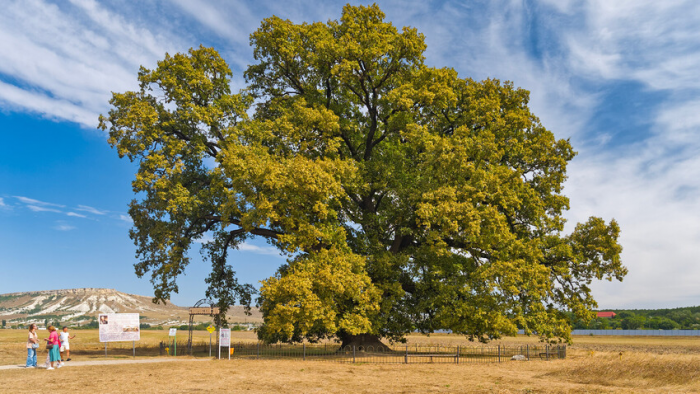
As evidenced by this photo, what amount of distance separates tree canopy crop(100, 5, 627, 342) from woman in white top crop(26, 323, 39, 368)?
8138mm

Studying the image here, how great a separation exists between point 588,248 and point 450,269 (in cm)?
794

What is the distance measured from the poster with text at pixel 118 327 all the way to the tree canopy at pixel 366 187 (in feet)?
7.21

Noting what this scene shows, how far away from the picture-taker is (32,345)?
1883 centimetres

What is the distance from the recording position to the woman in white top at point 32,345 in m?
18.2

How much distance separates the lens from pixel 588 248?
90.3 feet

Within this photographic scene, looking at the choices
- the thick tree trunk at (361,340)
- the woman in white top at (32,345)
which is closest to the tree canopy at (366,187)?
the thick tree trunk at (361,340)

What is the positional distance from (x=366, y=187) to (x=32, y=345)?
16778mm

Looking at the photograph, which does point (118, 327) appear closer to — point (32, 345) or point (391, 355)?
point (32, 345)

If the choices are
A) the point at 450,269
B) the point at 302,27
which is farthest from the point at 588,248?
the point at 302,27

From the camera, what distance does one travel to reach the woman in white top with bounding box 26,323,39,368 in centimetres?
1822

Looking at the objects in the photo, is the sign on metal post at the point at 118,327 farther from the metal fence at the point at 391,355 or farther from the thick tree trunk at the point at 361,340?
the thick tree trunk at the point at 361,340

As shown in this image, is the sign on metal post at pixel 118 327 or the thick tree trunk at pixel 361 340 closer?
the sign on metal post at pixel 118 327

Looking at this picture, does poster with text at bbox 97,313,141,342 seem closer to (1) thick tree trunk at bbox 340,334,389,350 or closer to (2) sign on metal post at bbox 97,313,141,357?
(2) sign on metal post at bbox 97,313,141,357

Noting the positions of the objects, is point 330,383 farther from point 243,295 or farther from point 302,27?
point 302,27
